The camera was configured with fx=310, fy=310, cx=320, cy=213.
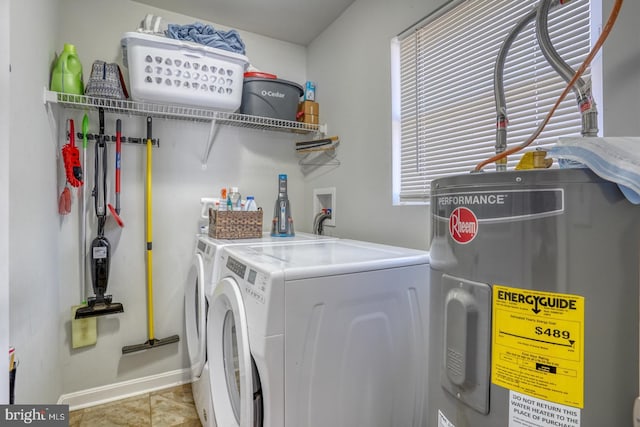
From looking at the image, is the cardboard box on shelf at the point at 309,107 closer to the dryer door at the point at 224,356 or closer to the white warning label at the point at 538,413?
the dryer door at the point at 224,356

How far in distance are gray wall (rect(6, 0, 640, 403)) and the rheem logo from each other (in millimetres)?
869

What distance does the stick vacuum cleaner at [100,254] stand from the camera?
6.16 feet

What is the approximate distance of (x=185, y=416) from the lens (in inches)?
73.3

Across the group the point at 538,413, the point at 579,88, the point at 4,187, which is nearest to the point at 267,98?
the point at 4,187

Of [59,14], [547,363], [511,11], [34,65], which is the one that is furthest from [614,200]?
[59,14]

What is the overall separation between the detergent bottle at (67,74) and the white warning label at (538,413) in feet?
7.50

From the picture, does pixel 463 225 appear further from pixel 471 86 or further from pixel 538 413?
pixel 471 86

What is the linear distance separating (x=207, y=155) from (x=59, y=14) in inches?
44.7

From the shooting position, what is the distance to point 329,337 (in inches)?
38.4

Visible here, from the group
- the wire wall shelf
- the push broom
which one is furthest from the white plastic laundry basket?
the push broom

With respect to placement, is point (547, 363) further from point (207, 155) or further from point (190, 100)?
point (207, 155)

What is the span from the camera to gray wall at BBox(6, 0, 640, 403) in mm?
1298

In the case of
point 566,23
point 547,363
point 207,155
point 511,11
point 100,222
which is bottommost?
point 547,363

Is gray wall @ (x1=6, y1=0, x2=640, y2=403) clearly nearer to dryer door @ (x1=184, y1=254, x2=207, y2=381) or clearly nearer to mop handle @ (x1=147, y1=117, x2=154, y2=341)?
mop handle @ (x1=147, y1=117, x2=154, y2=341)
